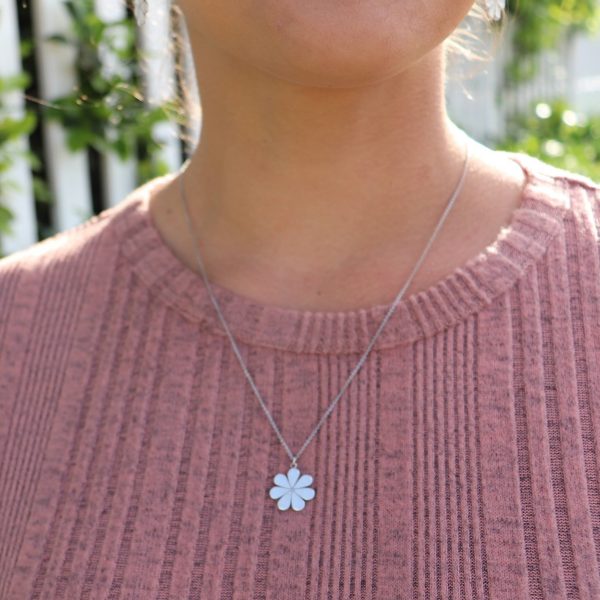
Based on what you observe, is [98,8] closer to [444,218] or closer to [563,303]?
[444,218]

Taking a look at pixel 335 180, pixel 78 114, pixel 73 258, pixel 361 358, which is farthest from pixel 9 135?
pixel 361 358

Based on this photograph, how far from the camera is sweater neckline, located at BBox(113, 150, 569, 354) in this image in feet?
3.81

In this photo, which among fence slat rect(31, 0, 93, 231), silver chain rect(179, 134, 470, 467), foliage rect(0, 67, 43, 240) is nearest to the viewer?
silver chain rect(179, 134, 470, 467)

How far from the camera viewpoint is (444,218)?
123 cm

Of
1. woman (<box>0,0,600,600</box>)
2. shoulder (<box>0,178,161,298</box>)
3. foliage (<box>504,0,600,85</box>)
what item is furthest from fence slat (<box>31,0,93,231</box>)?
foliage (<box>504,0,600,85</box>)

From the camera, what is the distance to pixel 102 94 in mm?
2674

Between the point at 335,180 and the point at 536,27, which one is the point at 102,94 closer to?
the point at 335,180

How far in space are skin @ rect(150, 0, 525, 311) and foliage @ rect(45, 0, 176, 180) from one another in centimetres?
127

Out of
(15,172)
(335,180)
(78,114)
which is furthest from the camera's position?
(78,114)

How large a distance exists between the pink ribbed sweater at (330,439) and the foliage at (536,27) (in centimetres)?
503

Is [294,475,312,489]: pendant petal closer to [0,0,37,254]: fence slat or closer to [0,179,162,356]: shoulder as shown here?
[0,179,162,356]: shoulder

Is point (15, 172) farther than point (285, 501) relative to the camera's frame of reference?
Yes

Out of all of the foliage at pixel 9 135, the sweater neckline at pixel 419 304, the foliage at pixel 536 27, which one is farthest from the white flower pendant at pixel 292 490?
the foliage at pixel 536 27

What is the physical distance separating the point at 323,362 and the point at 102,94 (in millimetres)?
1687
